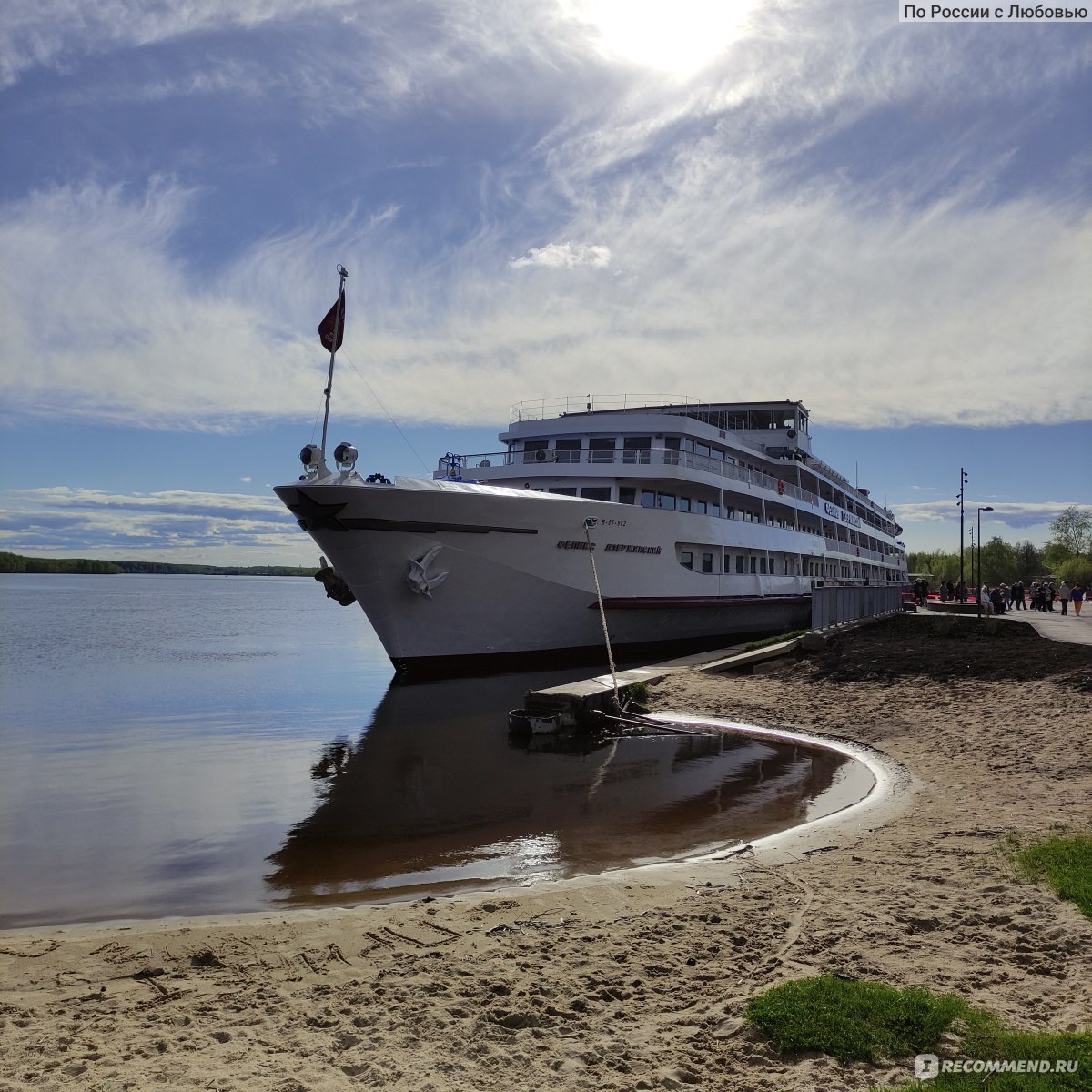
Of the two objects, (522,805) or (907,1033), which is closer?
(907,1033)

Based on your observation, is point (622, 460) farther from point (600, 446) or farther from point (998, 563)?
point (998, 563)

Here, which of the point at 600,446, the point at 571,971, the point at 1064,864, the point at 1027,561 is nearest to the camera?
the point at 571,971

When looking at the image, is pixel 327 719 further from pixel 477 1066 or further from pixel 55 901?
pixel 477 1066

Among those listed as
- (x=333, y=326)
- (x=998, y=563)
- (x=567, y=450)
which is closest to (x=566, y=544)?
(x=567, y=450)

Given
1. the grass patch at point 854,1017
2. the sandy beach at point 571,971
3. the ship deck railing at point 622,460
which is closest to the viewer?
the grass patch at point 854,1017

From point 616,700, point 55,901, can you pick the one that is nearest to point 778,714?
point 616,700

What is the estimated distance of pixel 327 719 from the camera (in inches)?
736

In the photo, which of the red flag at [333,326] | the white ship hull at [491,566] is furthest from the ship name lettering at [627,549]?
the red flag at [333,326]

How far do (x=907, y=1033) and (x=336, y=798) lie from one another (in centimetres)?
885

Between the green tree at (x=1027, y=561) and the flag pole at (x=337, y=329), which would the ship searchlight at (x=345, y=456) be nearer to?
the flag pole at (x=337, y=329)

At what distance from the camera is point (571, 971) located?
507cm

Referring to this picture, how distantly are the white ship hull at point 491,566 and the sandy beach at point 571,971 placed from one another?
12217 mm

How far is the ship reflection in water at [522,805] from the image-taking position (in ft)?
26.6

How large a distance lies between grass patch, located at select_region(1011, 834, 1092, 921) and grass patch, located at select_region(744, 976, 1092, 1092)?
1996 millimetres
